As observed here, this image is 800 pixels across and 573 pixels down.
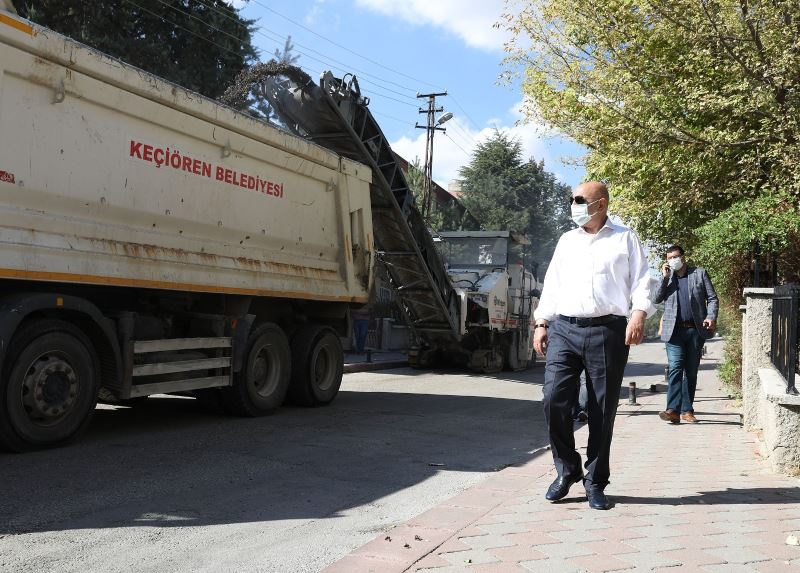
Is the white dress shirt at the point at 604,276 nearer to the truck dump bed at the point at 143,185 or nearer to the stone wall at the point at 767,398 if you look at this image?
the stone wall at the point at 767,398

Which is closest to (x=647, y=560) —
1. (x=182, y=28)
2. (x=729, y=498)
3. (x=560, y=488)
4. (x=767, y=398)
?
(x=560, y=488)

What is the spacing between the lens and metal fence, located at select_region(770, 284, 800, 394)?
547 cm

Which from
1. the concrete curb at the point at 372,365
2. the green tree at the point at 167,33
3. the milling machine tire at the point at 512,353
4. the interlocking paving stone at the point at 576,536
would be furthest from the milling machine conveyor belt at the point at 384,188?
the green tree at the point at 167,33

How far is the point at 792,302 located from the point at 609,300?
165 cm

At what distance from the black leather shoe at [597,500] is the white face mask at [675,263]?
442 cm

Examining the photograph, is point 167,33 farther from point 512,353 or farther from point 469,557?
point 469,557

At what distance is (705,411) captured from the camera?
9.61m

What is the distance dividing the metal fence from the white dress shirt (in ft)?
4.34

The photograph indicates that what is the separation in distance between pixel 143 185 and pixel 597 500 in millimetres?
4647

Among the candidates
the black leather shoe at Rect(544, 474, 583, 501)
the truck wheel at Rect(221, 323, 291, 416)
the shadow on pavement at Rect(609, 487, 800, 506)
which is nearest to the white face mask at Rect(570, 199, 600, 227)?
the black leather shoe at Rect(544, 474, 583, 501)

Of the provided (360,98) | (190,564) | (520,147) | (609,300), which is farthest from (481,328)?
(520,147)

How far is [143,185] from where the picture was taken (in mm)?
7129

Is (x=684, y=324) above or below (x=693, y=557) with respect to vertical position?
above

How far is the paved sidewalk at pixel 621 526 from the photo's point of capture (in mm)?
3535
